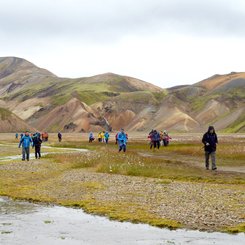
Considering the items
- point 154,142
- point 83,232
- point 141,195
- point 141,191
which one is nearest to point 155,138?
point 154,142

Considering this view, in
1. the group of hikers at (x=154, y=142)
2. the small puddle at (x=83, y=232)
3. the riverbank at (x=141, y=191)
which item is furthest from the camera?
the group of hikers at (x=154, y=142)

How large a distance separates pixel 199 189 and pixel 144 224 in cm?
788

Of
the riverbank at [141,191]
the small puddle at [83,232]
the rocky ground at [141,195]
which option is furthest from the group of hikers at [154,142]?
the small puddle at [83,232]

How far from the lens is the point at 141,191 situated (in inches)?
Answer: 981

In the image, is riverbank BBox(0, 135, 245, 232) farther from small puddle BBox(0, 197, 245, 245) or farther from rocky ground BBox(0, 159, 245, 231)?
small puddle BBox(0, 197, 245, 245)

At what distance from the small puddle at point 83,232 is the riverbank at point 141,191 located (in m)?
0.79

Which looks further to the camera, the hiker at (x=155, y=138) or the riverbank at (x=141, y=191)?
the hiker at (x=155, y=138)

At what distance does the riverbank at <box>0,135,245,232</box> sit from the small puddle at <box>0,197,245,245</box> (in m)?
0.79

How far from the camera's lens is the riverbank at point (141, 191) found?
59.9 ft

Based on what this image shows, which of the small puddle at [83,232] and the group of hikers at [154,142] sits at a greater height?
the group of hikers at [154,142]

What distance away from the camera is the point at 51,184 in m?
28.7

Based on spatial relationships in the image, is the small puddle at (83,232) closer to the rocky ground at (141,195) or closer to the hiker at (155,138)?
the rocky ground at (141,195)

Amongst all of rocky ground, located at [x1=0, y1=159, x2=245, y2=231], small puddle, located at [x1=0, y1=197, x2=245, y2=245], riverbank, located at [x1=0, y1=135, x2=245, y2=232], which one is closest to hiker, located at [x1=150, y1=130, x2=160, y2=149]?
riverbank, located at [x1=0, y1=135, x2=245, y2=232]

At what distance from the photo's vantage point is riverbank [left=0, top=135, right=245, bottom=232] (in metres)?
18.2
